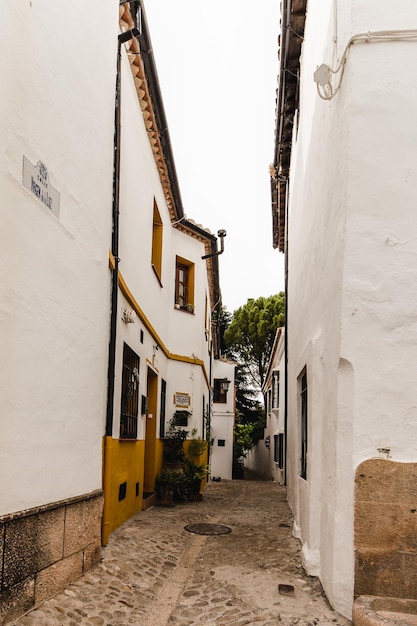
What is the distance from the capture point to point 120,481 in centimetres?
739

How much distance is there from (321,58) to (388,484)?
4455 mm

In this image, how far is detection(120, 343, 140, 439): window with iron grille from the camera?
7820 mm

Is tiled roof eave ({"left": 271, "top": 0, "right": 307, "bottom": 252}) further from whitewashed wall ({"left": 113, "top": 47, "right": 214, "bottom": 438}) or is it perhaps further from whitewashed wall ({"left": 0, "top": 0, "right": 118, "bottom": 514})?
whitewashed wall ({"left": 0, "top": 0, "right": 118, "bottom": 514})

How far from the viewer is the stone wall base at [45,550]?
12.5ft

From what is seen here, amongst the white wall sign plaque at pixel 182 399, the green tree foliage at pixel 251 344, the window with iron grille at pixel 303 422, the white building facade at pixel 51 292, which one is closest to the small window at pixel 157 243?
the white wall sign plaque at pixel 182 399

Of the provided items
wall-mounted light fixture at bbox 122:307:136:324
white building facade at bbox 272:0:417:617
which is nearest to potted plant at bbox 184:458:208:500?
wall-mounted light fixture at bbox 122:307:136:324

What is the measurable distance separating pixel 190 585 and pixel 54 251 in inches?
128

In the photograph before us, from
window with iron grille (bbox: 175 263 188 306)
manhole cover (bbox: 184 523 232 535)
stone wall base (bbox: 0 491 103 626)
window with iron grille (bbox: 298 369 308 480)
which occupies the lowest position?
manhole cover (bbox: 184 523 232 535)

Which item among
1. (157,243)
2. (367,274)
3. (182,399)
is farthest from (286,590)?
(182,399)

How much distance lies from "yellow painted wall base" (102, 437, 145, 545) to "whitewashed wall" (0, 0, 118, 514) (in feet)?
2.43

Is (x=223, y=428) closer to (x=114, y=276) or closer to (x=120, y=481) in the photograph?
(x=120, y=481)

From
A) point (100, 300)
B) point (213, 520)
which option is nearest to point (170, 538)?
point (213, 520)

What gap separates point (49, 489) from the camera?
14.7 feet

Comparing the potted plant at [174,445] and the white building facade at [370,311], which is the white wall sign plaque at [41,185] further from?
the potted plant at [174,445]
